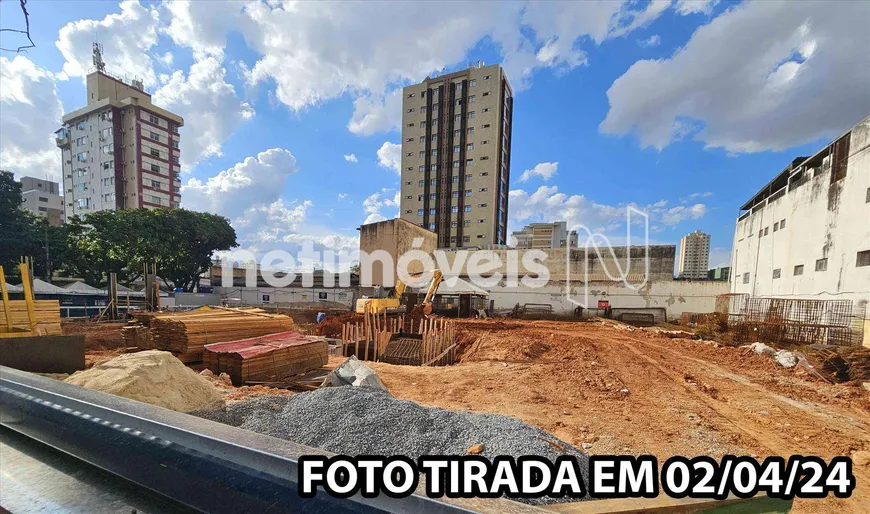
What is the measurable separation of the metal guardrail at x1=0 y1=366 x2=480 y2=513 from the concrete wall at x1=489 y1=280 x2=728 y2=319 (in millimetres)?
26513

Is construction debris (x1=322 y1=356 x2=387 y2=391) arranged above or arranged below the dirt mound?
above

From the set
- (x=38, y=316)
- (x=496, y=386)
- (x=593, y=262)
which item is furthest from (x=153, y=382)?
(x=593, y=262)

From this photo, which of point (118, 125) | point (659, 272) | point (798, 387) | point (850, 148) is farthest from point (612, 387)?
point (118, 125)

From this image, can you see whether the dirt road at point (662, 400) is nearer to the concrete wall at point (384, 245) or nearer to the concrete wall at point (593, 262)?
the concrete wall at point (593, 262)

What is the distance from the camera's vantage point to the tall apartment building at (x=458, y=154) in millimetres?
46438

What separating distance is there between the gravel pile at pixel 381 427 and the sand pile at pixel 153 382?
17.6 inches

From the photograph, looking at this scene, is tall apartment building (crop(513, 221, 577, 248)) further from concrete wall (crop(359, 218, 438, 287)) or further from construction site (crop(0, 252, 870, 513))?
construction site (crop(0, 252, 870, 513))

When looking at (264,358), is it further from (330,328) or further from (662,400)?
(330,328)

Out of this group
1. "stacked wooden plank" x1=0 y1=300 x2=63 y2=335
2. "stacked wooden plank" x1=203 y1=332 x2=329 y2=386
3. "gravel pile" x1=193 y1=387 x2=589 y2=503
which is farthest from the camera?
"stacked wooden plank" x1=203 y1=332 x2=329 y2=386

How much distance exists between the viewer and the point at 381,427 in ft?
12.8

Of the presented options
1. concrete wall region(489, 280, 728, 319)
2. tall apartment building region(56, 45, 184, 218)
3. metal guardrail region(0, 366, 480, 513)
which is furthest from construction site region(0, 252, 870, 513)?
tall apartment building region(56, 45, 184, 218)

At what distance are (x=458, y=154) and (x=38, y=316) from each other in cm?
4529

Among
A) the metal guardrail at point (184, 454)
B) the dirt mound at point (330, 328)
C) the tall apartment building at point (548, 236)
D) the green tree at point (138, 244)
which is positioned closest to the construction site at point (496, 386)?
the metal guardrail at point (184, 454)

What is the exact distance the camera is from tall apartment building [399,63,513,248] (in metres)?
46.4
